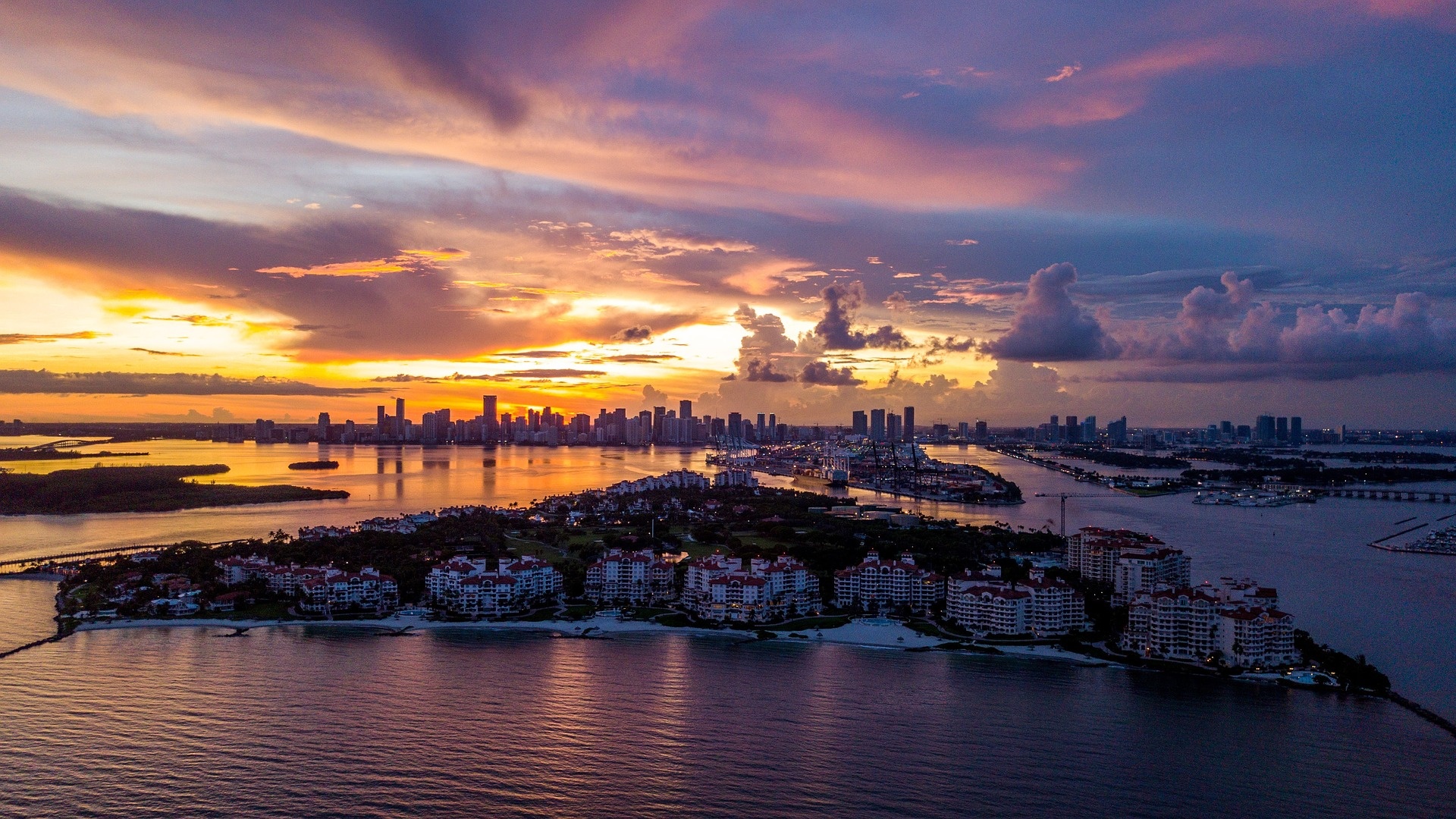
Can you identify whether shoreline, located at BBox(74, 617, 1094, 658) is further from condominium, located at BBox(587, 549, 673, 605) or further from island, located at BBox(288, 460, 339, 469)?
island, located at BBox(288, 460, 339, 469)

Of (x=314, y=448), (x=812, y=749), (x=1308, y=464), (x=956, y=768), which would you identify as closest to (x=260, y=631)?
(x=812, y=749)

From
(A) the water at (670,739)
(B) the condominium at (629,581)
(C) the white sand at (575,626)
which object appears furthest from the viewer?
(B) the condominium at (629,581)

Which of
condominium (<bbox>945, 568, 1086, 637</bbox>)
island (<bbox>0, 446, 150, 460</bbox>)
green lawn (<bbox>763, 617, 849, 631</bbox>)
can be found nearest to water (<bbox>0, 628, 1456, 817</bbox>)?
condominium (<bbox>945, 568, 1086, 637</bbox>)

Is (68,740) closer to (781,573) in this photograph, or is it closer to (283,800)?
(283,800)

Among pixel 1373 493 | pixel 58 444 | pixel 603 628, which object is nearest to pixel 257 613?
pixel 603 628

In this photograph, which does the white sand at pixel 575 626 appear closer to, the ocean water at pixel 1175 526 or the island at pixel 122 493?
the ocean water at pixel 1175 526

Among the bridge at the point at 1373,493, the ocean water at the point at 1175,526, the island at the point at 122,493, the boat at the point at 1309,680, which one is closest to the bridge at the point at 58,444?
the ocean water at the point at 1175,526
